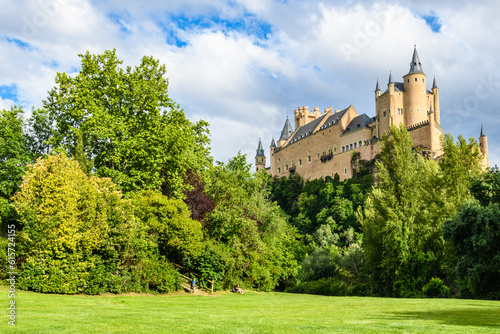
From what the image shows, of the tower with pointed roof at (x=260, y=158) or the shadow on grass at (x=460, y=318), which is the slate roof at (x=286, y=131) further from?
the shadow on grass at (x=460, y=318)

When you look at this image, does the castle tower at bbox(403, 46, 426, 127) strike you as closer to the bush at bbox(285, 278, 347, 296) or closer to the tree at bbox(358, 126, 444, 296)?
the bush at bbox(285, 278, 347, 296)

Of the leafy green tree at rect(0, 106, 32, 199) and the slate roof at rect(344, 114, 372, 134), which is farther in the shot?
the slate roof at rect(344, 114, 372, 134)

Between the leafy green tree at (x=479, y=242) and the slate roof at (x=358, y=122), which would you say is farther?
the slate roof at (x=358, y=122)

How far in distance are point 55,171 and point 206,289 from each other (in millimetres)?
12114

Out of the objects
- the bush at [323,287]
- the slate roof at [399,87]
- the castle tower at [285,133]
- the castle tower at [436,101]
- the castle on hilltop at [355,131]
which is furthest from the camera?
the castle tower at [285,133]

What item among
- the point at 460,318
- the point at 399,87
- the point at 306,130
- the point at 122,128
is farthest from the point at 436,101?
the point at 460,318

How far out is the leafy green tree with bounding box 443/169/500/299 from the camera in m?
25.3

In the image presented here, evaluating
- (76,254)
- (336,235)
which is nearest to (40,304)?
(76,254)

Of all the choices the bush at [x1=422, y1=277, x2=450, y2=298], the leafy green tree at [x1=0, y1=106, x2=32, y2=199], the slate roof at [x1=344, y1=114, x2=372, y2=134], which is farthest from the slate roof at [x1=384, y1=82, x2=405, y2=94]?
the leafy green tree at [x1=0, y1=106, x2=32, y2=199]

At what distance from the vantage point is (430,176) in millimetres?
34562

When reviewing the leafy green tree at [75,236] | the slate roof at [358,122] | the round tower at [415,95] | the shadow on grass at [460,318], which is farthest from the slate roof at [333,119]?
the shadow on grass at [460,318]

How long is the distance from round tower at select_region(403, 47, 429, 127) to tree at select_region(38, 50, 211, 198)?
201 feet

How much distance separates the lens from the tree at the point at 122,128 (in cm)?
3019

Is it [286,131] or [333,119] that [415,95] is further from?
[286,131]
